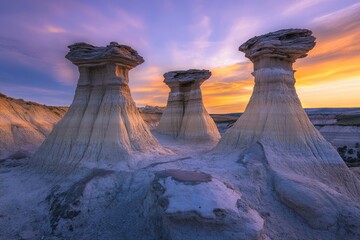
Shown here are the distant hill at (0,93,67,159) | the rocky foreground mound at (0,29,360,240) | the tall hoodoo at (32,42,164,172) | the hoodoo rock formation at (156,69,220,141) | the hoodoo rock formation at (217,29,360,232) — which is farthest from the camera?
the hoodoo rock formation at (156,69,220,141)

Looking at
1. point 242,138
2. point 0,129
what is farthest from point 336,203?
point 0,129

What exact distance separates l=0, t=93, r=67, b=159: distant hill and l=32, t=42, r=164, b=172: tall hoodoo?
873 centimetres

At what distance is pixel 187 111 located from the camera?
94.1 feet

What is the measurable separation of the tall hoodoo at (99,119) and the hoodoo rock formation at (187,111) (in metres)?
10.9

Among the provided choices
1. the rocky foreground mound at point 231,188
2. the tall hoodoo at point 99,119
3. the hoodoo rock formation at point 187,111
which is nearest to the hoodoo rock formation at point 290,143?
the rocky foreground mound at point 231,188

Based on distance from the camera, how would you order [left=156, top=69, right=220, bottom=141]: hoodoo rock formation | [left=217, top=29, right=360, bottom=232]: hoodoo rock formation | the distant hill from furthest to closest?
[left=156, top=69, right=220, bottom=141]: hoodoo rock formation < the distant hill < [left=217, top=29, right=360, bottom=232]: hoodoo rock formation

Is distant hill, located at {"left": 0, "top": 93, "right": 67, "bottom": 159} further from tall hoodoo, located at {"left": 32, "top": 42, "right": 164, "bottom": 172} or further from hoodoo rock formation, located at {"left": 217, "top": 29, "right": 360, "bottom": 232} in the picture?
hoodoo rock formation, located at {"left": 217, "top": 29, "right": 360, "bottom": 232}

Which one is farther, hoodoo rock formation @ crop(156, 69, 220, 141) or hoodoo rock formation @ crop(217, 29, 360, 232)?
hoodoo rock formation @ crop(156, 69, 220, 141)

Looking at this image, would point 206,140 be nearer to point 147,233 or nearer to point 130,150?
point 130,150

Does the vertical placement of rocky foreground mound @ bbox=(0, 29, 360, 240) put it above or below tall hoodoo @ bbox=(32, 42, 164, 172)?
below

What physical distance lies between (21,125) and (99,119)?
1666cm

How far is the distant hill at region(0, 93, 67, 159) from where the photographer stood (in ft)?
77.6

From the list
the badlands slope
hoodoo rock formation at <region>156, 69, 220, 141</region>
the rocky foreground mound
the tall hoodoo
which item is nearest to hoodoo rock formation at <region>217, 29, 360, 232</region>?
the rocky foreground mound

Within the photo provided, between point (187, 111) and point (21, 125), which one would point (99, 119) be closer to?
point (187, 111)
